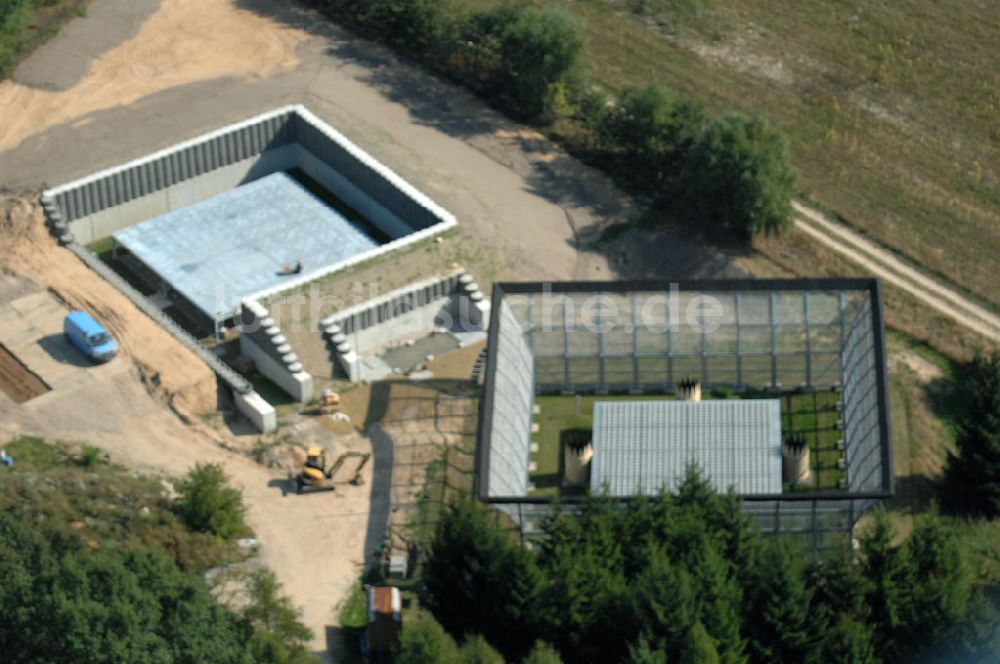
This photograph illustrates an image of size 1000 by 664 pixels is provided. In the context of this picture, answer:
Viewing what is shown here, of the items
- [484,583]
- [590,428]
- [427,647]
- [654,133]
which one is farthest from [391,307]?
[427,647]

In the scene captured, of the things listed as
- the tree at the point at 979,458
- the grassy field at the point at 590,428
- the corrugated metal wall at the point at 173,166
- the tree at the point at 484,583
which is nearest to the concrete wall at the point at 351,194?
the corrugated metal wall at the point at 173,166

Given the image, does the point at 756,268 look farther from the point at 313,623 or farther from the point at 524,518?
the point at 313,623

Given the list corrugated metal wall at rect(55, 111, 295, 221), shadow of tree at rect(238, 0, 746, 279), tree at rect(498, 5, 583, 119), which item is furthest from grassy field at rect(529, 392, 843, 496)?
corrugated metal wall at rect(55, 111, 295, 221)

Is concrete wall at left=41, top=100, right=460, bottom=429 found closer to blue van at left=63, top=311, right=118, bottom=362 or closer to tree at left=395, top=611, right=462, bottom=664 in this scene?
blue van at left=63, top=311, right=118, bottom=362

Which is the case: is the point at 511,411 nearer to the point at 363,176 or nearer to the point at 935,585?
the point at 935,585

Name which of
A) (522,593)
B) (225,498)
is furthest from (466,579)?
(225,498)

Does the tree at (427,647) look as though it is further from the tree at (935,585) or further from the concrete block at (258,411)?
the concrete block at (258,411)
